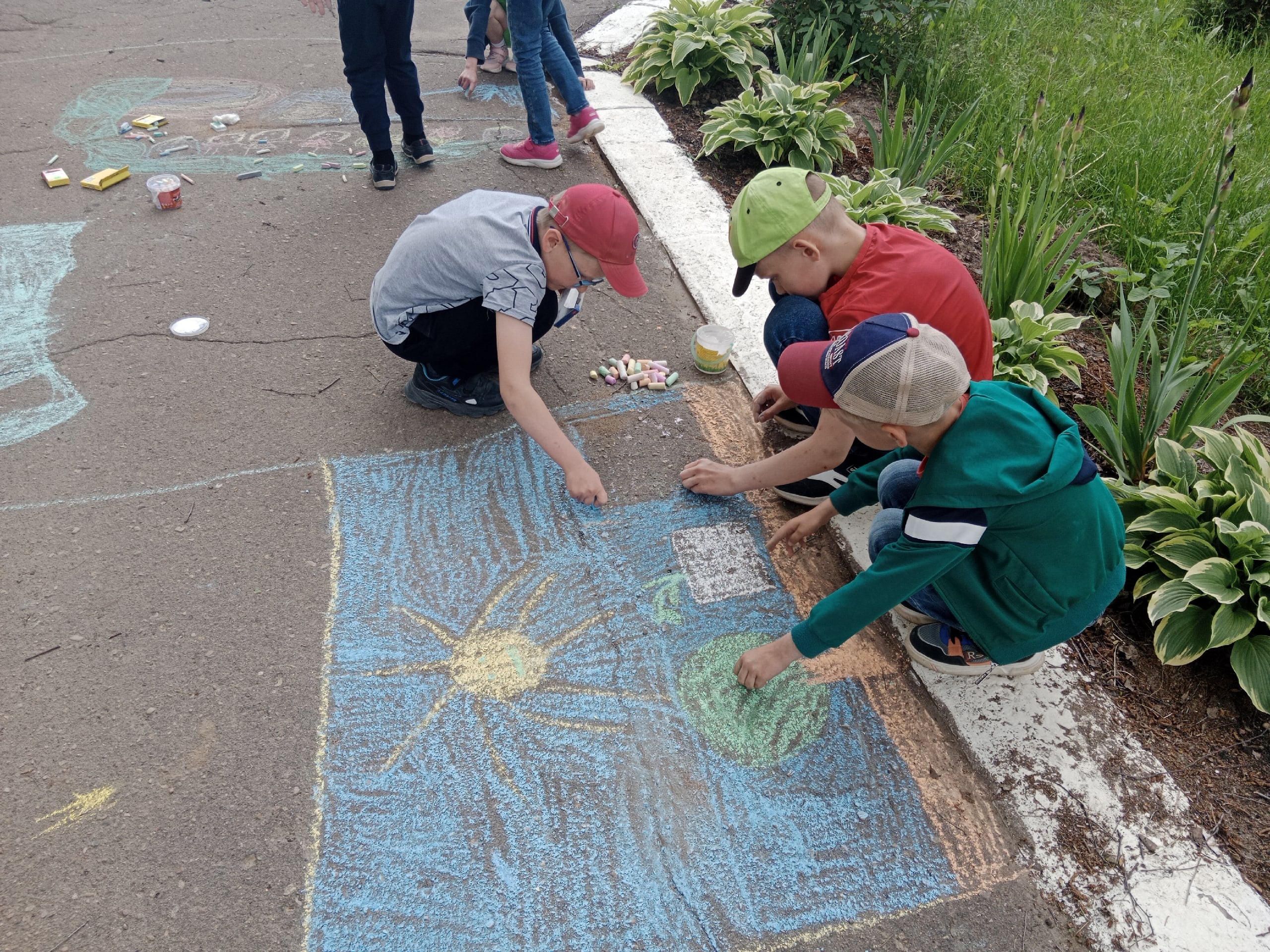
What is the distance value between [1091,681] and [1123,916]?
615mm

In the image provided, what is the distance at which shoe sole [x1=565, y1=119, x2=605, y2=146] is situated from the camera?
4305mm

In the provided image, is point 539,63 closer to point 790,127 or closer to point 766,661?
point 790,127

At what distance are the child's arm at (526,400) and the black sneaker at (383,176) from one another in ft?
7.08

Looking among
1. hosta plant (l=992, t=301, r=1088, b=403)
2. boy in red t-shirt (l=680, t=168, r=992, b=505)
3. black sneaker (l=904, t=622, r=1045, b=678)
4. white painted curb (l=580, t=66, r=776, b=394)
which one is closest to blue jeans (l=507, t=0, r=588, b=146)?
white painted curb (l=580, t=66, r=776, b=394)

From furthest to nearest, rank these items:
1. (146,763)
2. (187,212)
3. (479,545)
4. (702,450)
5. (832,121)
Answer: (832,121)
(187,212)
(702,450)
(479,545)
(146,763)

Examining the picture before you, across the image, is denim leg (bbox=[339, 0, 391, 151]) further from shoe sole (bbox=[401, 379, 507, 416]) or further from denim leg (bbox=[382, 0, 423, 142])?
shoe sole (bbox=[401, 379, 507, 416])

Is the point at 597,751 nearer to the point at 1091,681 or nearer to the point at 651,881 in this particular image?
the point at 651,881

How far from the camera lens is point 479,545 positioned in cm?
239

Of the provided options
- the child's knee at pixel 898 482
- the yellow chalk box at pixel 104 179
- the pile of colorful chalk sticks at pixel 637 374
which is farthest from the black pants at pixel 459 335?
the yellow chalk box at pixel 104 179

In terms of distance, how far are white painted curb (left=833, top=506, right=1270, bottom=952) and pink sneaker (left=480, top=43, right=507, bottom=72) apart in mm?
4705

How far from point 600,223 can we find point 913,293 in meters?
0.89

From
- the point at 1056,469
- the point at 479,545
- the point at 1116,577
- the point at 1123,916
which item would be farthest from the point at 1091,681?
the point at 479,545

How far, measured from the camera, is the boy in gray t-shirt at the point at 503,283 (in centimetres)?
224

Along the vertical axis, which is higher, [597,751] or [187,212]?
[187,212]
